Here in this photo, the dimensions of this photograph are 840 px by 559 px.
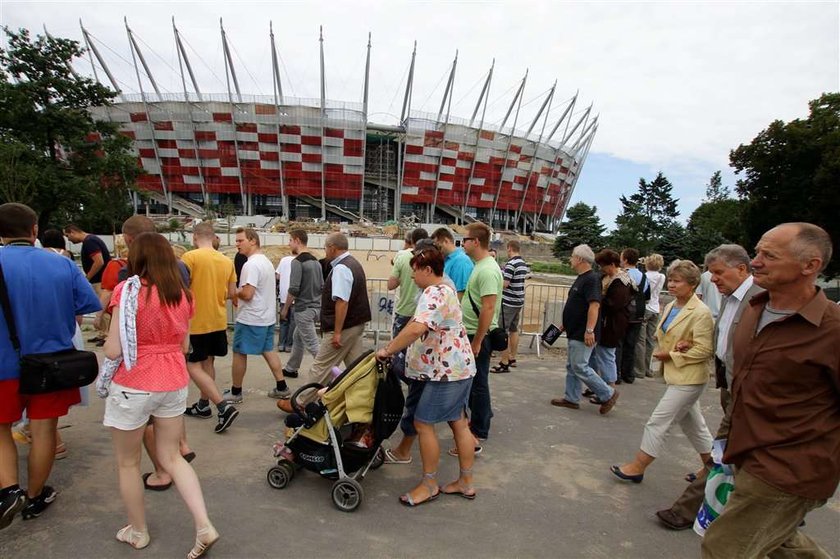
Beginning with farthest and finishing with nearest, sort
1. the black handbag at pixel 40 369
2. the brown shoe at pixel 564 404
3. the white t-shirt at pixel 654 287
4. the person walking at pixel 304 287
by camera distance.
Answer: the white t-shirt at pixel 654 287 → the person walking at pixel 304 287 → the brown shoe at pixel 564 404 → the black handbag at pixel 40 369

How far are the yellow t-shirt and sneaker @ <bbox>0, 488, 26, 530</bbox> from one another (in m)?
1.62

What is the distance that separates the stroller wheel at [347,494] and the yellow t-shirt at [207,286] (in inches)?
76.3

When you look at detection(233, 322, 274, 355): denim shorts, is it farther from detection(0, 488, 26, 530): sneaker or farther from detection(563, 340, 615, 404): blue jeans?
detection(563, 340, 615, 404): blue jeans

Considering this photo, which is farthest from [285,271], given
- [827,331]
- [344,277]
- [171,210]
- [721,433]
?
[171,210]

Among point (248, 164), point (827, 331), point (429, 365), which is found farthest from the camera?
point (248, 164)

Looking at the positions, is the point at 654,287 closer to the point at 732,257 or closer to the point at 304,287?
the point at 732,257

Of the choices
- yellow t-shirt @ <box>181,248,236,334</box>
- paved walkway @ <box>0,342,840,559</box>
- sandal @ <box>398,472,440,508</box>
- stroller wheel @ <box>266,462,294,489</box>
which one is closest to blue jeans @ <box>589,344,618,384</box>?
paved walkway @ <box>0,342,840,559</box>

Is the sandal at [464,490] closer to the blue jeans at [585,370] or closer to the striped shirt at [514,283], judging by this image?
the blue jeans at [585,370]

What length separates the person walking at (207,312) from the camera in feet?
13.0

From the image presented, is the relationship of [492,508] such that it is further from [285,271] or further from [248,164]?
[248,164]

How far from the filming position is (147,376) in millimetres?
2355

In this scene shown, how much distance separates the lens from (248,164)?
53.1 meters

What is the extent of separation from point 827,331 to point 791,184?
28638 millimetres

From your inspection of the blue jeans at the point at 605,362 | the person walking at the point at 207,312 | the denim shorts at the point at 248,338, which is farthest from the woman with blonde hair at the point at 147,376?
the blue jeans at the point at 605,362
